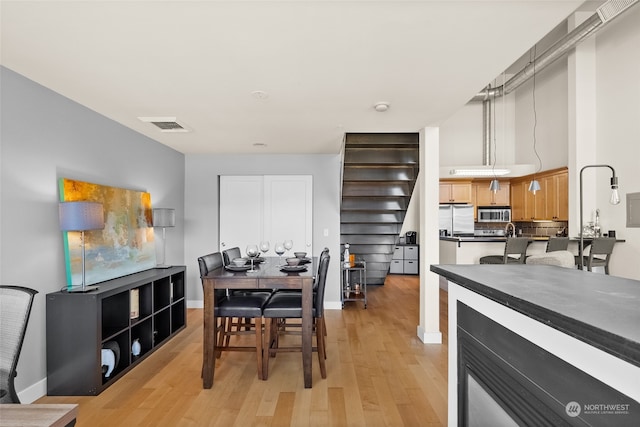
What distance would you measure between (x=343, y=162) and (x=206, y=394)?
2.97 metres

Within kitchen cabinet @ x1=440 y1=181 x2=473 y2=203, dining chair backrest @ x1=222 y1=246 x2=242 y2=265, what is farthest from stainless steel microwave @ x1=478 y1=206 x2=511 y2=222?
dining chair backrest @ x1=222 y1=246 x2=242 y2=265

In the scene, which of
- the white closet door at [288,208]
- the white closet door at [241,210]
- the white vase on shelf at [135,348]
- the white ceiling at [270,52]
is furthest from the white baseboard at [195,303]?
the white ceiling at [270,52]

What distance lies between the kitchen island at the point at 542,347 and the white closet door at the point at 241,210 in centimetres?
415

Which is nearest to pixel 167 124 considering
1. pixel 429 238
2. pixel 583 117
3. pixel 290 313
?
pixel 290 313

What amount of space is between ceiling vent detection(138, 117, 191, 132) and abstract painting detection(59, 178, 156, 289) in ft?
2.61

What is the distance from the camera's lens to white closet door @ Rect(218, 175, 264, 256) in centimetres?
546

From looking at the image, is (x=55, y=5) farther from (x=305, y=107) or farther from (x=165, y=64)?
(x=305, y=107)

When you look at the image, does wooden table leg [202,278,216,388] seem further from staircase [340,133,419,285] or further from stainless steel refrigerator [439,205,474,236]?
stainless steel refrigerator [439,205,474,236]

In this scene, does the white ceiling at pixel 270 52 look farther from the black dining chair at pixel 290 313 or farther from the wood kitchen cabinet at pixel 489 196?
the wood kitchen cabinet at pixel 489 196

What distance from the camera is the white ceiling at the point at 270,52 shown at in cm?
172

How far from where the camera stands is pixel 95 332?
2.70 meters

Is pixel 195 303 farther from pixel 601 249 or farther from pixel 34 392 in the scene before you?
pixel 601 249

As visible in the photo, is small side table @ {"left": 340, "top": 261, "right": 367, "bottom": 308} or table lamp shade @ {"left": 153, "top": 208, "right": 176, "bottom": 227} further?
small side table @ {"left": 340, "top": 261, "right": 367, "bottom": 308}

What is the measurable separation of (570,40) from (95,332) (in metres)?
6.53
